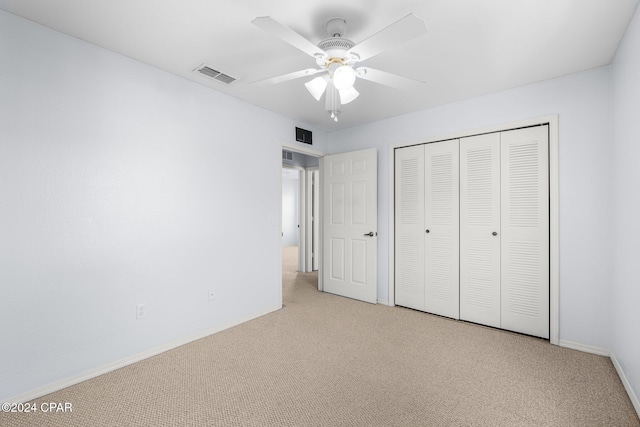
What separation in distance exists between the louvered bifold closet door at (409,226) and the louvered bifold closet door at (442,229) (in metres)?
0.08

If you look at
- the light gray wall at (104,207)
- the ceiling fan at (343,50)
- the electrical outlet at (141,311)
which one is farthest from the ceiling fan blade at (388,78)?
the electrical outlet at (141,311)

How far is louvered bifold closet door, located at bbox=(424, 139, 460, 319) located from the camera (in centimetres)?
334

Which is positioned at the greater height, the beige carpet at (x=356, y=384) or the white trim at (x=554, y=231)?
the white trim at (x=554, y=231)

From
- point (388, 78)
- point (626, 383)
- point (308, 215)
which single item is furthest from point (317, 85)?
point (308, 215)

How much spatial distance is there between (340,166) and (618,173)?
2.84 m

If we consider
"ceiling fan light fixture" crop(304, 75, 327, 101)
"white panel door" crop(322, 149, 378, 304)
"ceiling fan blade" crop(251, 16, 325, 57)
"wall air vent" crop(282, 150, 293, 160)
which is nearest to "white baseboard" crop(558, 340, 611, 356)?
"white panel door" crop(322, 149, 378, 304)

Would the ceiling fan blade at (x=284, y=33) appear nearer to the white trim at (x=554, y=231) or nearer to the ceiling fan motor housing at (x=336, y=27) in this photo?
the ceiling fan motor housing at (x=336, y=27)

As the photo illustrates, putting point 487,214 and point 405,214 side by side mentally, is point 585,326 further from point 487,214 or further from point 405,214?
point 405,214

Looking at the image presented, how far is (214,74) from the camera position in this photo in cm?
267

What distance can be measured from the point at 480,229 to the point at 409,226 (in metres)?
0.80

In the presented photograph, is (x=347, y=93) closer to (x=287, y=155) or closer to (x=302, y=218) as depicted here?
(x=287, y=155)

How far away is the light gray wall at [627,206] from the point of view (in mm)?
1820

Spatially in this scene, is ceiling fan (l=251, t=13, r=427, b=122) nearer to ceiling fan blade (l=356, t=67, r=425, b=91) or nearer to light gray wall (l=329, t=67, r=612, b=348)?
ceiling fan blade (l=356, t=67, r=425, b=91)

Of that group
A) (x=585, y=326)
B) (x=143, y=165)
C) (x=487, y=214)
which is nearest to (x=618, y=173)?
(x=487, y=214)
